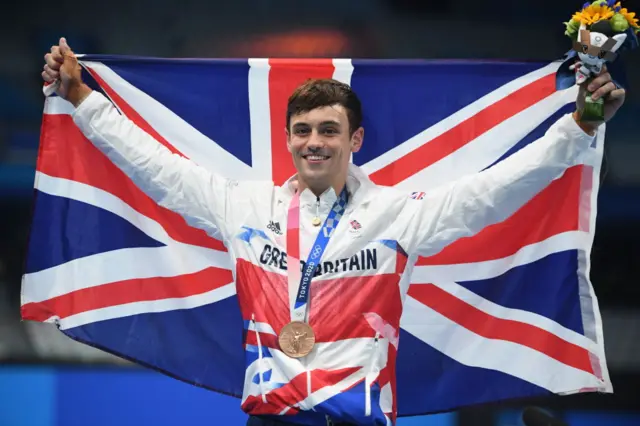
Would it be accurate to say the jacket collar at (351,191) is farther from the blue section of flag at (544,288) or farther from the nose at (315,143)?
the blue section of flag at (544,288)

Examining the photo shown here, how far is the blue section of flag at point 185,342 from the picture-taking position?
3170mm

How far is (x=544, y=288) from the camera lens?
10.2 feet

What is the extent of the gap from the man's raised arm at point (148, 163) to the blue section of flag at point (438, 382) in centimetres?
80

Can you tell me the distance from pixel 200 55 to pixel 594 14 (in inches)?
68.6

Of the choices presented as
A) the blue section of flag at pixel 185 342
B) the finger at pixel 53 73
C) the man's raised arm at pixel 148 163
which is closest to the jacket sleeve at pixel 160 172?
the man's raised arm at pixel 148 163

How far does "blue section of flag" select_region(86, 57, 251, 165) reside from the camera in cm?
323

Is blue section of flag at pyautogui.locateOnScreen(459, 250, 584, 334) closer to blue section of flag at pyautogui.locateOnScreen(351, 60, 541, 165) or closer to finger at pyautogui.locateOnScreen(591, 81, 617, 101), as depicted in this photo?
blue section of flag at pyautogui.locateOnScreen(351, 60, 541, 165)

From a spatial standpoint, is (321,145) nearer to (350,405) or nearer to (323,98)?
(323,98)

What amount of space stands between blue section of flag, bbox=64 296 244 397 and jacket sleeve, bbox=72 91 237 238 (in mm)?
455

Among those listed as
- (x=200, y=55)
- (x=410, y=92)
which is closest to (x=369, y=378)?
(x=410, y=92)

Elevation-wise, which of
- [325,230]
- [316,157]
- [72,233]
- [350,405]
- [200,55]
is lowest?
[350,405]

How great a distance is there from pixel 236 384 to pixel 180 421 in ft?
2.21

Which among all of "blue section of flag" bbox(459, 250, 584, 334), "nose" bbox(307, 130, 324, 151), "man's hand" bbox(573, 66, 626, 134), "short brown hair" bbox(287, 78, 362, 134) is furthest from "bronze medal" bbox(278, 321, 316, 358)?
"man's hand" bbox(573, 66, 626, 134)

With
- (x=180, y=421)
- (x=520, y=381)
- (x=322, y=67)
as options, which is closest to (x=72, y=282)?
(x=180, y=421)
